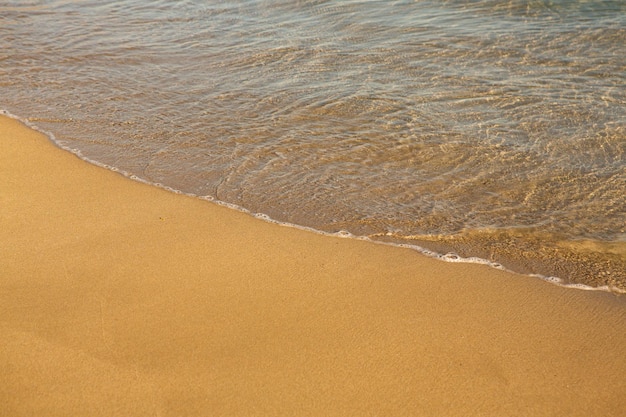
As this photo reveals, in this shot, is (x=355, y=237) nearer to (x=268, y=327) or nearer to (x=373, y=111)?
(x=268, y=327)

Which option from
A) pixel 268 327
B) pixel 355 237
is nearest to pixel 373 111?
pixel 355 237

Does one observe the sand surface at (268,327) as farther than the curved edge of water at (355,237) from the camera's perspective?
No

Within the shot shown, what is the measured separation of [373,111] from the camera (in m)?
6.24

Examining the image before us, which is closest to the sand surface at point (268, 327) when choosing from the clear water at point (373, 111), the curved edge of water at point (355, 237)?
the curved edge of water at point (355, 237)

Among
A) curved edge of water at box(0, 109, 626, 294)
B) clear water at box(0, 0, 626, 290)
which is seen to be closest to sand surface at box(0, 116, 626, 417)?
curved edge of water at box(0, 109, 626, 294)

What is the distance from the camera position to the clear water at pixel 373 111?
455cm

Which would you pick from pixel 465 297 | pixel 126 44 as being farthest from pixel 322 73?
pixel 465 297

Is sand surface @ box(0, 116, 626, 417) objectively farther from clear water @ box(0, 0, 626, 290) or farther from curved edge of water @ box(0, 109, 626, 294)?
clear water @ box(0, 0, 626, 290)

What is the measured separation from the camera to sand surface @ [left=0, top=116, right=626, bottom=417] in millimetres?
2961

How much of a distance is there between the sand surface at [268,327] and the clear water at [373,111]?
0.42m

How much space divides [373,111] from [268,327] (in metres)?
3.28

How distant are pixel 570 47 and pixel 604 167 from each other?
311cm

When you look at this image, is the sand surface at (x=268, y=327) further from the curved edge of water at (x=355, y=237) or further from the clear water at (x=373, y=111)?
the clear water at (x=373, y=111)

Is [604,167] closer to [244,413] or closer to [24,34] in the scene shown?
[244,413]
